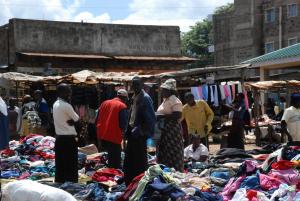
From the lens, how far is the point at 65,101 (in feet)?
29.0

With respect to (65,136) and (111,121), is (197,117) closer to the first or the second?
(111,121)

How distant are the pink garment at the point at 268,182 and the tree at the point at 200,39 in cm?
5120

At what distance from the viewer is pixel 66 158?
9.03m

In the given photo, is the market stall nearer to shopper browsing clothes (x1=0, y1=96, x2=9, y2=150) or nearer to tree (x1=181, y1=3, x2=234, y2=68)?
shopper browsing clothes (x1=0, y1=96, x2=9, y2=150)

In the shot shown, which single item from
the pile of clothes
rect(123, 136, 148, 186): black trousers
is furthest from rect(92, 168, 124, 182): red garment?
rect(123, 136, 148, 186): black trousers

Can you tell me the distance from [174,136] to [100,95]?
9.15m

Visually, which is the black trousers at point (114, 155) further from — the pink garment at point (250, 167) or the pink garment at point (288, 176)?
the pink garment at point (288, 176)

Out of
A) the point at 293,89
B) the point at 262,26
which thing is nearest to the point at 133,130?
the point at 293,89

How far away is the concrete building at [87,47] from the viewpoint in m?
25.3

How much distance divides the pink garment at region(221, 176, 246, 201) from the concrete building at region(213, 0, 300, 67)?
1181 inches

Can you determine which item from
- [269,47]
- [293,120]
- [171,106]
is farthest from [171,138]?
[269,47]

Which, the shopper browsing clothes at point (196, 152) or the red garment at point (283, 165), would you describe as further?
the shopper browsing clothes at point (196, 152)

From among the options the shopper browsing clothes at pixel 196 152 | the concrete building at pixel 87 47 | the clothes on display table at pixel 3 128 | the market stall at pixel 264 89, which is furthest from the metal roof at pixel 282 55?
the clothes on display table at pixel 3 128

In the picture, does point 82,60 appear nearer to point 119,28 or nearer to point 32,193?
point 119,28
